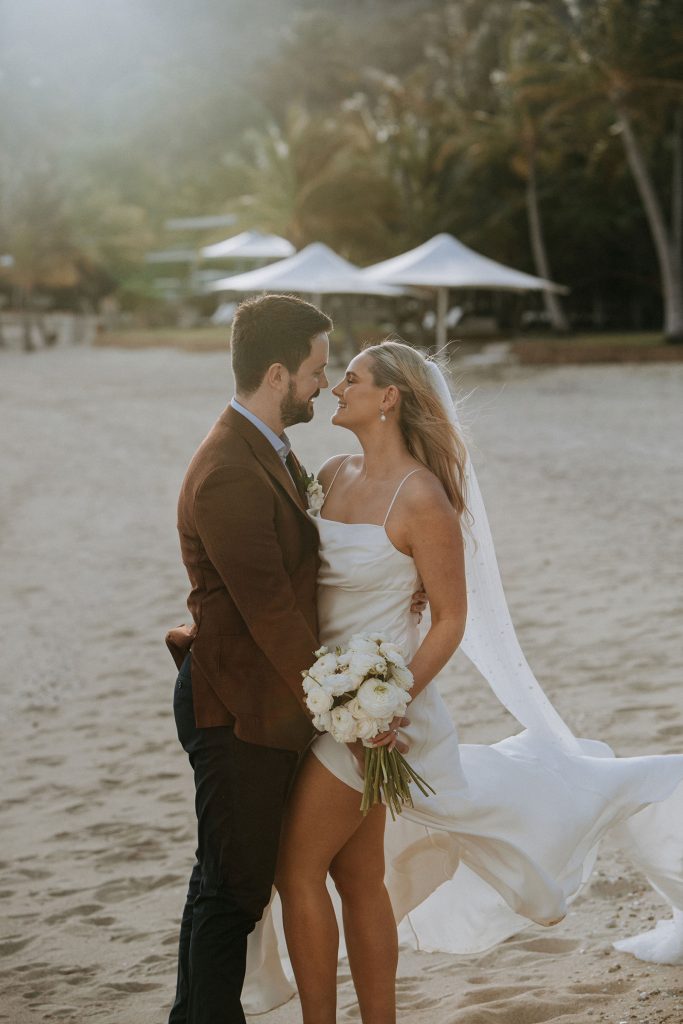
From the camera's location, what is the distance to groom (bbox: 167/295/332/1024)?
2732 mm

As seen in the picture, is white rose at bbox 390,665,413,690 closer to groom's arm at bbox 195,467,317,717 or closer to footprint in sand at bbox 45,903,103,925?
groom's arm at bbox 195,467,317,717

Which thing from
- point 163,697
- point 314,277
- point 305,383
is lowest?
point 163,697

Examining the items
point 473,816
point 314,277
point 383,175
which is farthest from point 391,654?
point 383,175

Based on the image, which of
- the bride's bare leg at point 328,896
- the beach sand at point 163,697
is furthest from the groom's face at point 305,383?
the beach sand at point 163,697

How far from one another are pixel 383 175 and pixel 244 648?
3380 cm

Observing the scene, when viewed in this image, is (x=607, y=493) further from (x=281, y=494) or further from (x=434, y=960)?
(x=281, y=494)

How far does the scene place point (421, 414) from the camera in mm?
3057

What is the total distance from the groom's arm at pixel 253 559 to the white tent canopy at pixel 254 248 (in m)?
32.2

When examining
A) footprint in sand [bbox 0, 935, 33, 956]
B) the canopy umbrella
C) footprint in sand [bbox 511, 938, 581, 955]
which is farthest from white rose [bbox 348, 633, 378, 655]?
the canopy umbrella

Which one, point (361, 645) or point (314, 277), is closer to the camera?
point (361, 645)

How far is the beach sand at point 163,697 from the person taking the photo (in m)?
3.69

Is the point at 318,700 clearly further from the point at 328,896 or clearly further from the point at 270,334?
the point at 270,334

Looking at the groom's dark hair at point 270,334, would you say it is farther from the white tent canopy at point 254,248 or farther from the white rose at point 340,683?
the white tent canopy at point 254,248

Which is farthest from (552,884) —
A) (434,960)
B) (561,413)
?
(561,413)
